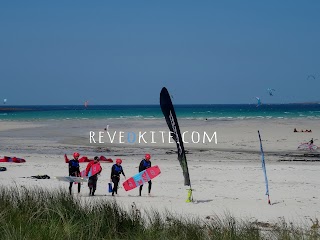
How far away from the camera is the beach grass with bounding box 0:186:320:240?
264 inches

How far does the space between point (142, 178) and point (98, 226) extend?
6.89 meters

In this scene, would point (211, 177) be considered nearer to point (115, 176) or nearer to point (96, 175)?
point (115, 176)

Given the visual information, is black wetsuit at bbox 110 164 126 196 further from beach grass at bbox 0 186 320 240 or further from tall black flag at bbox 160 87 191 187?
beach grass at bbox 0 186 320 240

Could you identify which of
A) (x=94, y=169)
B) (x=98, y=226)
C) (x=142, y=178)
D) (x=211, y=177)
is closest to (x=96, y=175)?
(x=94, y=169)

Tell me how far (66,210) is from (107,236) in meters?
1.21

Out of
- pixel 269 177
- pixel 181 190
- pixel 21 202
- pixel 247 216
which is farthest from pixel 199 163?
pixel 21 202

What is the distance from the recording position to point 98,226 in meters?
7.22

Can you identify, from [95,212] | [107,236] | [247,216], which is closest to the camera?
[107,236]

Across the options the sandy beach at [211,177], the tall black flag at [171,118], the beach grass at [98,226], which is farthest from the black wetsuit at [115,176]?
the beach grass at [98,226]

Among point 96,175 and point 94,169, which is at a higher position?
point 94,169

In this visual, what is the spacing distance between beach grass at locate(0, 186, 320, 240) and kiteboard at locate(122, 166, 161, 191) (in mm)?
5519

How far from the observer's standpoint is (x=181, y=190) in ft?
48.5

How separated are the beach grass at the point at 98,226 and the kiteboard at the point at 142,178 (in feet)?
18.1

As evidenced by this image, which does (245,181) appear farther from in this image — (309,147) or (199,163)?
(309,147)
